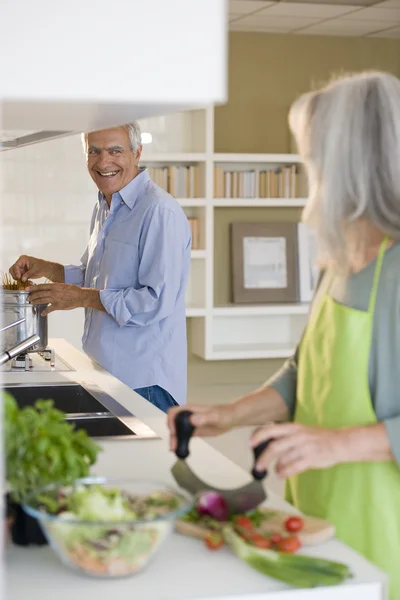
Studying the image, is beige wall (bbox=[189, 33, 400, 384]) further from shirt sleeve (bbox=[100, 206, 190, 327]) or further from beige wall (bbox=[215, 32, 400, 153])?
shirt sleeve (bbox=[100, 206, 190, 327])

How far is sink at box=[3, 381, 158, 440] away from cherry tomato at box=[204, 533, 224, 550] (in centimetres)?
77

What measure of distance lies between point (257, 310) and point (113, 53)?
5713 mm

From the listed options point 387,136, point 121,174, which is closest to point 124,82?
point 387,136

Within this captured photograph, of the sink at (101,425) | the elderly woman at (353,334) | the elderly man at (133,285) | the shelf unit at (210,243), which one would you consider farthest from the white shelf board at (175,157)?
the elderly woman at (353,334)

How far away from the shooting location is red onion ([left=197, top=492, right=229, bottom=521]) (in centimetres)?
144

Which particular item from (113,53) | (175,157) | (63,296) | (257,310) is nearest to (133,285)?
(63,296)

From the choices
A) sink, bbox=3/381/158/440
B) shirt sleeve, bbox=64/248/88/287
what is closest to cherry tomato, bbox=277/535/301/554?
sink, bbox=3/381/158/440

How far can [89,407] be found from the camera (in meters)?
2.65

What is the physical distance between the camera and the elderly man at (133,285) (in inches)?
125

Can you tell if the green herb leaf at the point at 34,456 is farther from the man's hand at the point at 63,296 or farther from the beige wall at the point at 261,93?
the beige wall at the point at 261,93

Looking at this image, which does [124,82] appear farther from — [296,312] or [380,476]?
[296,312]

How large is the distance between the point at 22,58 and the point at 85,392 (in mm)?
1877

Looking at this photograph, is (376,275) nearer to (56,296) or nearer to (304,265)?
(56,296)

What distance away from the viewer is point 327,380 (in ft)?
5.47
